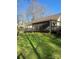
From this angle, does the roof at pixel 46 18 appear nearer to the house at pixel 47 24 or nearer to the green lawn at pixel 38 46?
the house at pixel 47 24

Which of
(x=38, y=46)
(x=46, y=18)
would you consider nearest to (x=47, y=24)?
(x=46, y=18)

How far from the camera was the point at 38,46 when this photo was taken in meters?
1.70

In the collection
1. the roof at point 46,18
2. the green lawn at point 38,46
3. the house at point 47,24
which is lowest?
the green lawn at point 38,46

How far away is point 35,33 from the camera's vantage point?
5.58 ft

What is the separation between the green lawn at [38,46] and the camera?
1.68 metres

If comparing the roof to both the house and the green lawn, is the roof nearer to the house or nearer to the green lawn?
the house

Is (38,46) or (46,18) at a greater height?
(46,18)

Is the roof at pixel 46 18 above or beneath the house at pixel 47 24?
above

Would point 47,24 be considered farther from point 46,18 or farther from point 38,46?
point 38,46

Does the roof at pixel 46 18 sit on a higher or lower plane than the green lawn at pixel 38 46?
higher

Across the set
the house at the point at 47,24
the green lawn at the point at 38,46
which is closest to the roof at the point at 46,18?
the house at the point at 47,24

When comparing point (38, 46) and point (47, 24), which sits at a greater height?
point (47, 24)
